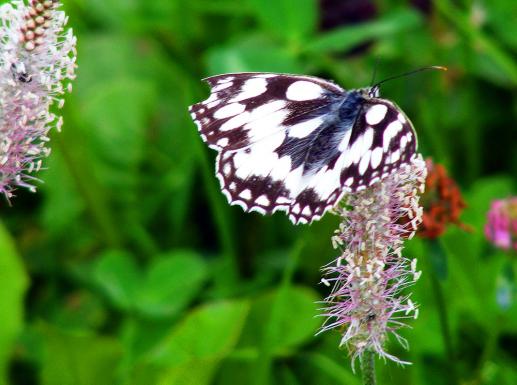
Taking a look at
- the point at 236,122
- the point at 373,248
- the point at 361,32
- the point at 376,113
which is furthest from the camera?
the point at 361,32

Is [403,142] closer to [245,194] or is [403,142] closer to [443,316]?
[245,194]

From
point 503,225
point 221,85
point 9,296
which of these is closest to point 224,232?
point 9,296

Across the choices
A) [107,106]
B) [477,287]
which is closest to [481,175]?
[477,287]

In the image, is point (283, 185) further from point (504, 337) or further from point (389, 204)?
point (504, 337)

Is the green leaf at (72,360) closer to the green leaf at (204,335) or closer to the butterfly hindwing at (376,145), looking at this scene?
→ the green leaf at (204,335)

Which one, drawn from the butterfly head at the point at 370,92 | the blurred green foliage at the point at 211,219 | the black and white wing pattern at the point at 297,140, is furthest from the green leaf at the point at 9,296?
the butterfly head at the point at 370,92

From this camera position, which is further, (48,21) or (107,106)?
(107,106)
